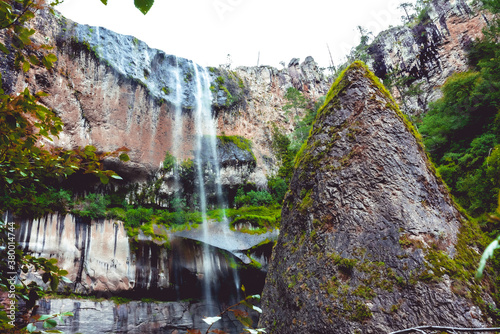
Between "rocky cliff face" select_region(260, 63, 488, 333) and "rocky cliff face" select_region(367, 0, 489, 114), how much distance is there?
1738 cm

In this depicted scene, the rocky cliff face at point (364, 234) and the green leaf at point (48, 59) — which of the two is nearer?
the green leaf at point (48, 59)

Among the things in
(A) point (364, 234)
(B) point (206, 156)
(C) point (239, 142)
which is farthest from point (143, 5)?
(C) point (239, 142)

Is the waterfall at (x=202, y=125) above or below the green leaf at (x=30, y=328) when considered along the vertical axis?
above

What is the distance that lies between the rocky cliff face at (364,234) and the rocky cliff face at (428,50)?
17.4 meters

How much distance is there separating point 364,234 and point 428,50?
81.4ft

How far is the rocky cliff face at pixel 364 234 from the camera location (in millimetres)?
2631

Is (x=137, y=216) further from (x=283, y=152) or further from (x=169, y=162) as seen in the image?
(x=283, y=152)

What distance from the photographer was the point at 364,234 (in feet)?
10.2

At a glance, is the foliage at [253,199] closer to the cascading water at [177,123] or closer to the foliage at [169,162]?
the cascading water at [177,123]

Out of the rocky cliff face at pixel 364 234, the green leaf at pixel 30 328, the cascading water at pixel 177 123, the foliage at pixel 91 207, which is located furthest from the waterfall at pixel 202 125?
the green leaf at pixel 30 328

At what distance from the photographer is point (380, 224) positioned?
3111 millimetres

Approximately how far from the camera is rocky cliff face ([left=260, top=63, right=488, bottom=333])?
263cm

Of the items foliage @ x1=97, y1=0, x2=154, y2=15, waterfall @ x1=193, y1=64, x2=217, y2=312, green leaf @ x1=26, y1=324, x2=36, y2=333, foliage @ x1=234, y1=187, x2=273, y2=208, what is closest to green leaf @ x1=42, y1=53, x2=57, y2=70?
Answer: foliage @ x1=97, y1=0, x2=154, y2=15

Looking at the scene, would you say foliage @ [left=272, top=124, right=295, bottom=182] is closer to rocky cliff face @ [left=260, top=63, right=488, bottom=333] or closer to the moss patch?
the moss patch
